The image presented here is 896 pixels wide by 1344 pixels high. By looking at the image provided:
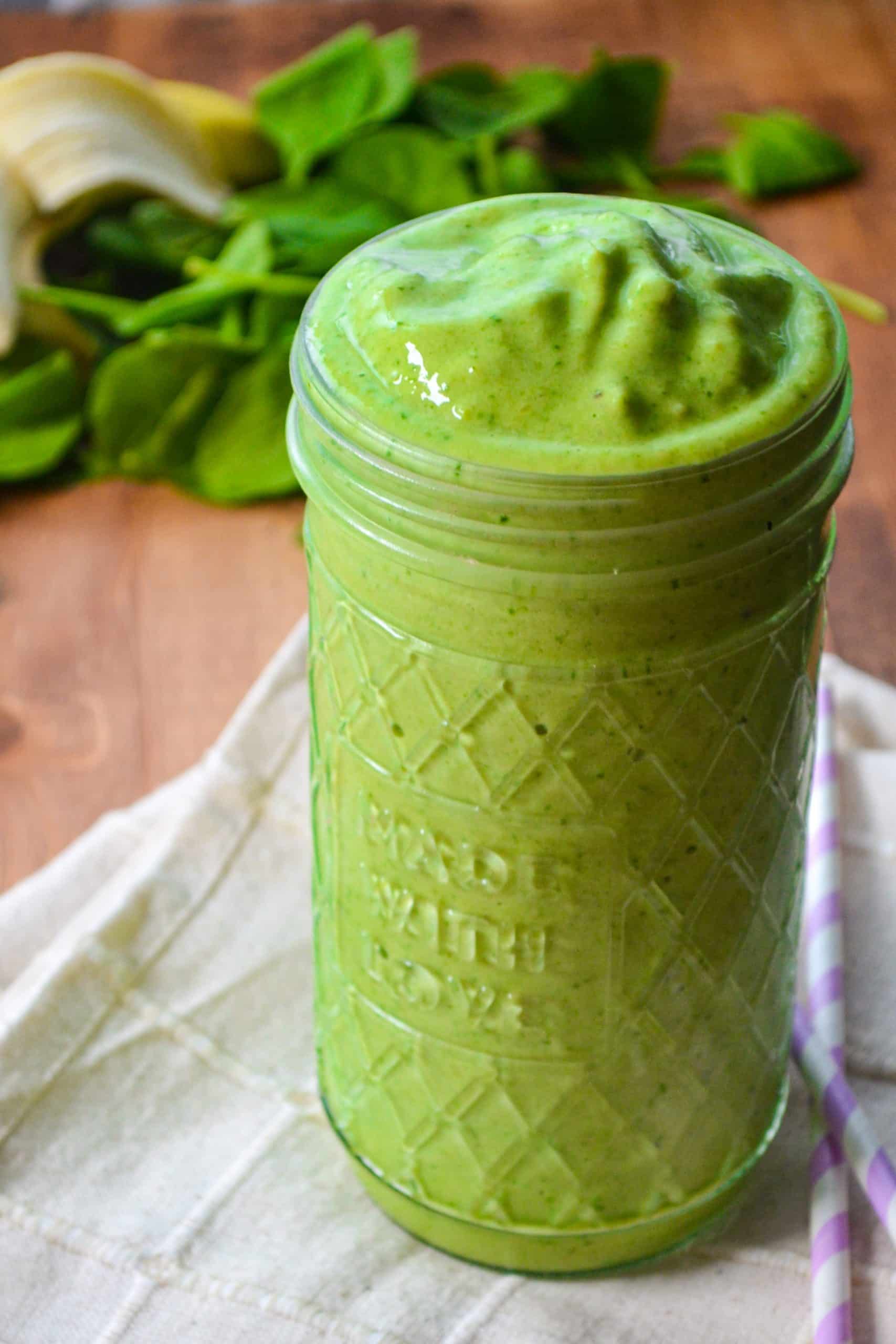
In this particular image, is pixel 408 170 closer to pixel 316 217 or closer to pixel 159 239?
pixel 316 217

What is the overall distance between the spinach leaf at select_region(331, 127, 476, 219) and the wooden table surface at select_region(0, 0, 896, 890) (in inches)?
12.3

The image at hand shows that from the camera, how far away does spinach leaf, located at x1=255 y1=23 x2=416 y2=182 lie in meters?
1.45

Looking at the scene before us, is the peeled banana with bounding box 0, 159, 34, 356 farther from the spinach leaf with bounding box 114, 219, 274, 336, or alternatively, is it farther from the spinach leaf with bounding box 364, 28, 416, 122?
the spinach leaf with bounding box 364, 28, 416, 122

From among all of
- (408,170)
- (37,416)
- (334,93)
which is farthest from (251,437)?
(334,93)

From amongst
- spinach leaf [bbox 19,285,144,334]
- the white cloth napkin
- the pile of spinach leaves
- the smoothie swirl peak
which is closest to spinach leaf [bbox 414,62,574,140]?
the pile of spinach leaves

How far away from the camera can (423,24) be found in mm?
1784

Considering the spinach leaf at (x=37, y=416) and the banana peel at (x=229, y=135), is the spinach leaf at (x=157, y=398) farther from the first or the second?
the banana peel at (x=229, y=135)

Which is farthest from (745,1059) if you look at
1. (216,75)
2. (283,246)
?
(216,75)

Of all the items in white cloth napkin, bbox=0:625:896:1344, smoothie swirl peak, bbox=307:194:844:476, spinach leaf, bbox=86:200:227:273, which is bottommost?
white cloth napkin, bbox=0:625:896:1344

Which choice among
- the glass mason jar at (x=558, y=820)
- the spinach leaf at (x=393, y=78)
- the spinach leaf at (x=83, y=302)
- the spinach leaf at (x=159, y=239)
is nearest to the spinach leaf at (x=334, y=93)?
the spinach leaf at (x=393, y=78)

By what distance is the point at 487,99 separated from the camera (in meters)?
1.54

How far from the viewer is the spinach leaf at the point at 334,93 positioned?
1.45 m

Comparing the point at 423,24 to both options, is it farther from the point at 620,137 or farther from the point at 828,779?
the point at 828,779

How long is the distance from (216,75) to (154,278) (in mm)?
406
